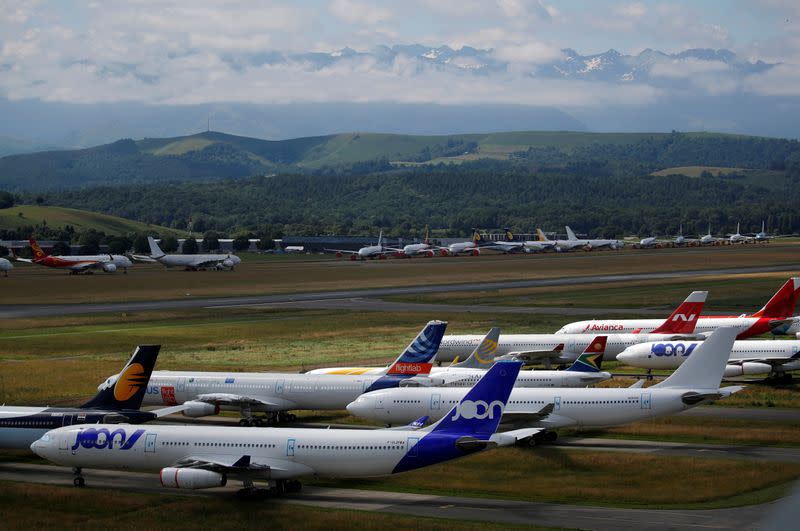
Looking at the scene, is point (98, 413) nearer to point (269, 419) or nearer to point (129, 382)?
point (129, 382)

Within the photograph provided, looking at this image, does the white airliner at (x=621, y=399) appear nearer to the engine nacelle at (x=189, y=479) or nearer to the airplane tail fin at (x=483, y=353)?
the airplane tail fin at (x=483, y=353)

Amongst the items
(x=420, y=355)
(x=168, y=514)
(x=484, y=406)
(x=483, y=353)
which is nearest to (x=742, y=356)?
(x=483, y=353)

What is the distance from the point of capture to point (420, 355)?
3039 inches

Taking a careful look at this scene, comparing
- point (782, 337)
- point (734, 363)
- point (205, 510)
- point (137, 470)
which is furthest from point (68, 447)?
point (782, 337)

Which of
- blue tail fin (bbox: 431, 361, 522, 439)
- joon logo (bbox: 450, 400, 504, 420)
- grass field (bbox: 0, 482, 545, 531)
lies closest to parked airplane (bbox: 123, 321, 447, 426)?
grass field (bbox: 0, 482, 545, 531)

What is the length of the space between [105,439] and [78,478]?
9.67 feet

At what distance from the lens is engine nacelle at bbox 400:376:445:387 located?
74188mm

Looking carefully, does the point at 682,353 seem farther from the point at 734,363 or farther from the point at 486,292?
the point at 486,292

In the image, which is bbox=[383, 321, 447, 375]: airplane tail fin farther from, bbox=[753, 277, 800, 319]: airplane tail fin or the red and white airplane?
bbox=[753, 277, 800, 319]: airplane tail fin

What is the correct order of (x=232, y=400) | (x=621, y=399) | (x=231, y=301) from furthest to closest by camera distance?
(x=231, y=301), (x=232, y=400), (x=621, y=399)

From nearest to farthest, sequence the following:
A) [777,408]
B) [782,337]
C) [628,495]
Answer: [628,495] < [777,408] < [782,337]

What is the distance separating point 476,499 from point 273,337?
74.7 m

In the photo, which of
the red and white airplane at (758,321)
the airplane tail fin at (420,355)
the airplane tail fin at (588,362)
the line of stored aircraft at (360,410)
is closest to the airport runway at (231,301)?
the red and white airplane at (758,321)

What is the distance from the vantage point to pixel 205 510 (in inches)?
2012
